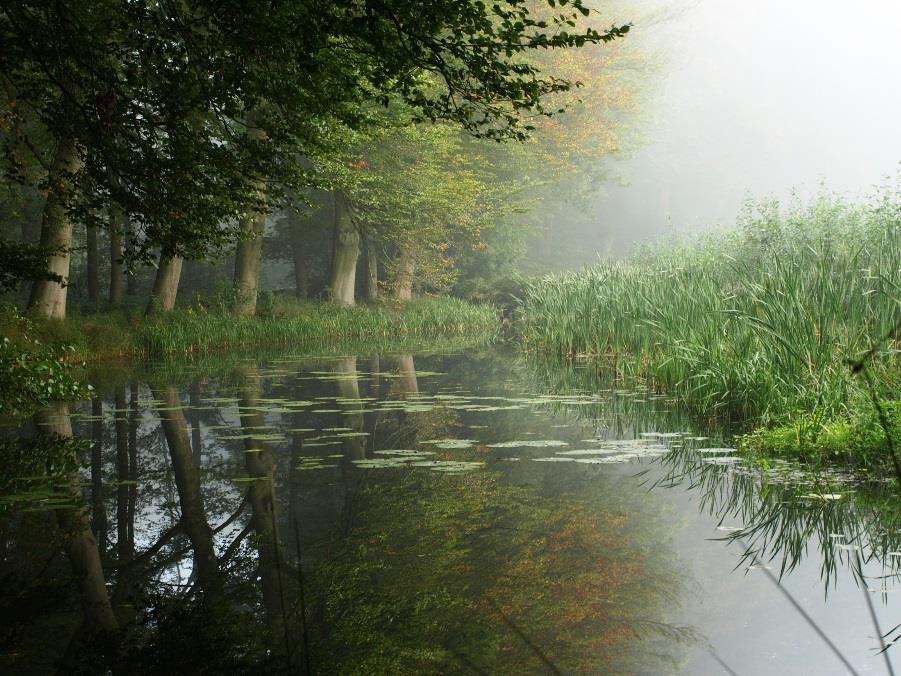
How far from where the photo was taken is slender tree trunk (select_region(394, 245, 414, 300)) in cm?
2872

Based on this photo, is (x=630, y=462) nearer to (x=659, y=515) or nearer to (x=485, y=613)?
(x=659, y=515)

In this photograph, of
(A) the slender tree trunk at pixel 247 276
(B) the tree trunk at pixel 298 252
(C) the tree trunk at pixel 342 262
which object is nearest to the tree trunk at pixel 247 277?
(A) the slender tree trunk at pixel 247 276

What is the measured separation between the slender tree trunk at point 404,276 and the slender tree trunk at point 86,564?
74.6ft

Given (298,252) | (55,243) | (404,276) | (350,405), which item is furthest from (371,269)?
(350,405)

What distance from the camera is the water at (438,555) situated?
316cm

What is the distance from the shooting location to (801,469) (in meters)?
5.89

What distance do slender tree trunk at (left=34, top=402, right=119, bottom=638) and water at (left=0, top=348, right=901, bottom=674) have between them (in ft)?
0.05

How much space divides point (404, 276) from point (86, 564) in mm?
25218

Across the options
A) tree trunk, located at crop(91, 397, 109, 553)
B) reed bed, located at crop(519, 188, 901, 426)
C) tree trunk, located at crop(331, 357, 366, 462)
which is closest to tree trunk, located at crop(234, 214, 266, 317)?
tree trunk, located at crop(331, 357, 366, 462)

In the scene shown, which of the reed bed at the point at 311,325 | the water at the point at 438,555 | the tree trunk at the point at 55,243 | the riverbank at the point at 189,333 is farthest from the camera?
the reed bed at the point at 311,325

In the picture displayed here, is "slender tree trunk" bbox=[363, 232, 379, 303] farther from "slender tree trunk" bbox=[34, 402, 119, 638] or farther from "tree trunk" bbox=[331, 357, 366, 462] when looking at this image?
"slender tree trunk" bbox=[34, 402, 119, 638]

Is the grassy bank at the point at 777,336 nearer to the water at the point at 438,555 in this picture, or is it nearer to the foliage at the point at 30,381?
the water at the point at 438,555

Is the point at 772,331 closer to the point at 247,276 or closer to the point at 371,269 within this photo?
the point at 247,276

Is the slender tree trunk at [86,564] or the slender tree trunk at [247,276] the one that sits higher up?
the slender tree trunk at [247,276]
